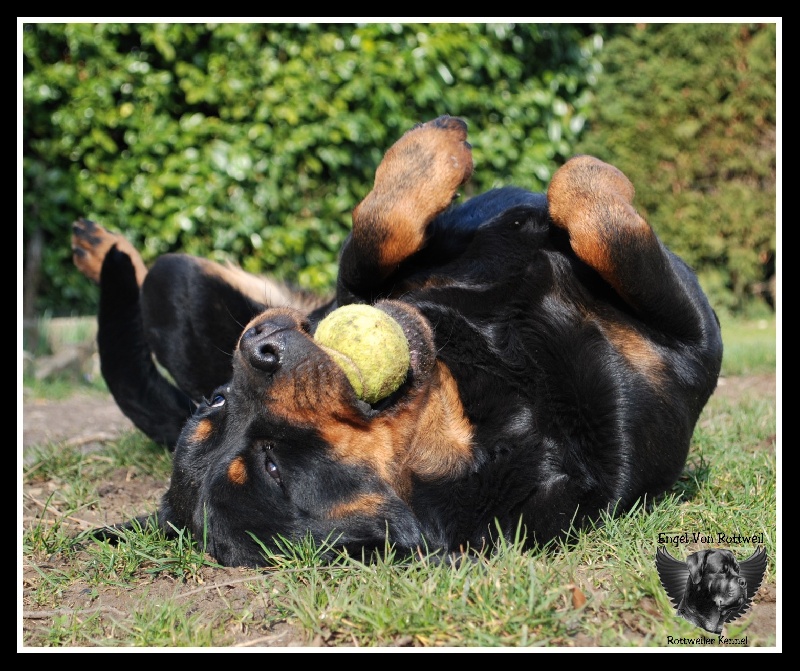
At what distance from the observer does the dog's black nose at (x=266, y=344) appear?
237 centimetres

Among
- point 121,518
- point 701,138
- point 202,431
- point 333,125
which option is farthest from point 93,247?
point 701,138

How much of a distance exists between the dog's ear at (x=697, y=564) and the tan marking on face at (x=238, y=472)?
1307 millimetres

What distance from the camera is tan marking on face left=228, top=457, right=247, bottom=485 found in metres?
2.51

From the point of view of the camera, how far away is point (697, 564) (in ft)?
7.60

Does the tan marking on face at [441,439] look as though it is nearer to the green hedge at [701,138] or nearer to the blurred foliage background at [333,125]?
the blurred foliage background at [333,125]

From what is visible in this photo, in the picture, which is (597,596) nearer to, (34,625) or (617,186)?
(617,186)

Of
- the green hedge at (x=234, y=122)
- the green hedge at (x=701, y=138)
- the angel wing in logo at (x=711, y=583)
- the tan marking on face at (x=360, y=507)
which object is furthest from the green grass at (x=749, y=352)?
the tan marking on face at (x=360, y=507)

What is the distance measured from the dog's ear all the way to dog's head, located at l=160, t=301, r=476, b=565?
0.73 metres

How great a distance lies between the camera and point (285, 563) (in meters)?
2.47

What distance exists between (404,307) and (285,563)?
912 mm

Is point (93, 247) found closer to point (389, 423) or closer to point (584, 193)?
point (389, 423)

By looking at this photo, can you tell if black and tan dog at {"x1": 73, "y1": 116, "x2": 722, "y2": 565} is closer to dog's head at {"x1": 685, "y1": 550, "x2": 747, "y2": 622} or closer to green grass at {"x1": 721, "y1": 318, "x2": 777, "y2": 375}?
dog's head at {"x1": 685, "y1": 550, "x2": 747, "y2": 622}

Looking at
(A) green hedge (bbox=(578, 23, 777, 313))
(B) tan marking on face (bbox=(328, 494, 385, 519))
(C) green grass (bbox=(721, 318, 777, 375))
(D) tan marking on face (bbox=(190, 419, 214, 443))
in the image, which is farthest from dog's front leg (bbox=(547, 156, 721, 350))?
(A) green hedge (bbox=(578, 23, 777, 313))

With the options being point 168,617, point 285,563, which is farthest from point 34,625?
point 285,563
